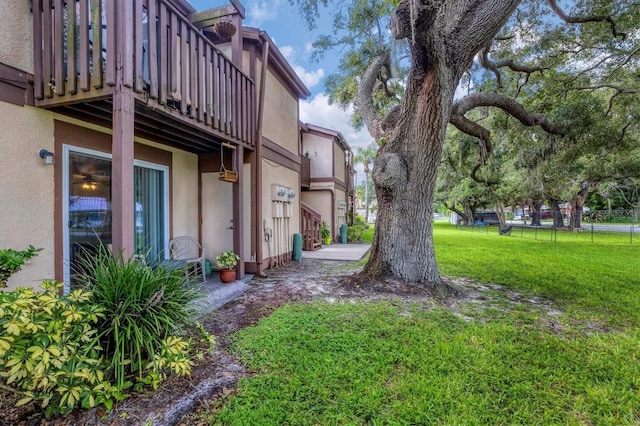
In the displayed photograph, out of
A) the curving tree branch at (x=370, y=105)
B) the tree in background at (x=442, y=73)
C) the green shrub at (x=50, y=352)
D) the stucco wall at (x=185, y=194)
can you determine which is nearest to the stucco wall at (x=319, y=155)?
the tree in background at (x=442, y=73)

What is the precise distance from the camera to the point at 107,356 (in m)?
2.32

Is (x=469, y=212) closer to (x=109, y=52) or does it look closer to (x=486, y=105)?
(x=486, y=105)

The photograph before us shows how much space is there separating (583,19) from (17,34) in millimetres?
10370

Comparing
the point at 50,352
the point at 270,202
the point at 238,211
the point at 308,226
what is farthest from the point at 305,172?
the point at 50,352

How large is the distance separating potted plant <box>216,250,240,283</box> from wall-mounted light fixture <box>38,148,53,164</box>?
2.75 m

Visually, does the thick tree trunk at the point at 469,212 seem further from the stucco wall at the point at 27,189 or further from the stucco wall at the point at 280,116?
the stucco wall at the point at 27,189

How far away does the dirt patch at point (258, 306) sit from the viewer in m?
2.04

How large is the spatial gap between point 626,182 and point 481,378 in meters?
19.9

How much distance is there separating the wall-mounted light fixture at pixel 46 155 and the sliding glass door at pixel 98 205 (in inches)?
8.6

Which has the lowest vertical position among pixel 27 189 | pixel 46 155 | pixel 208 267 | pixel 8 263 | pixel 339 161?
pixel 208 267

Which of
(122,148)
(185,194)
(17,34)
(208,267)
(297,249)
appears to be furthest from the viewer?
(297,249)

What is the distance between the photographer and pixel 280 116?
7.56 metres

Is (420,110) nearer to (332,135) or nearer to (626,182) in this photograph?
(332,135)

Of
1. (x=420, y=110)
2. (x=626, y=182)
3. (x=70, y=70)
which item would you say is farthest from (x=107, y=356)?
(x=626, y=182)
